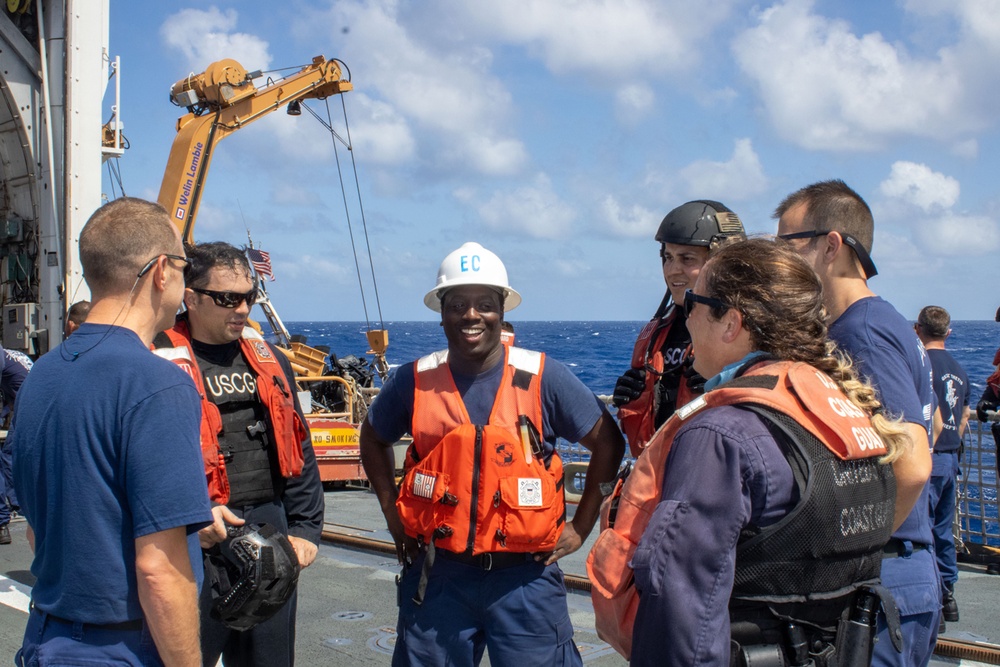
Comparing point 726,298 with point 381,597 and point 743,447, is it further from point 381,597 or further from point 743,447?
point 381,597

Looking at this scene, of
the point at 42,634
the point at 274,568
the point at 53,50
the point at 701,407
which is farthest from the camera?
the point at 53,50

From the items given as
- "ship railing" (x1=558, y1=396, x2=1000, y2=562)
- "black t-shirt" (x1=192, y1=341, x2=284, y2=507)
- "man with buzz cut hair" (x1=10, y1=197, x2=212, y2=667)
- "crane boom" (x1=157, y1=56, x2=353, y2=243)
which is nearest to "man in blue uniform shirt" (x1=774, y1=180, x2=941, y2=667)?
"man with buzz cut hair" (x1=10, y1=197, x2=212, y2=667)

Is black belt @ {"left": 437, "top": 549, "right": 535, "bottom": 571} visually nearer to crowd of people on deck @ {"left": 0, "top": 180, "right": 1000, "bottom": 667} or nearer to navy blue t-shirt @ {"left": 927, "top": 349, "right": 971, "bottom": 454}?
crowd of people on deck @ {"left": 0, "top": 180, "right": 1000, "bottom": 667}

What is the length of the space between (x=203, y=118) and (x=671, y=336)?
1161 centimetres

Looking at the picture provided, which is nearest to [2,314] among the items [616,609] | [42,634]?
[42,634]

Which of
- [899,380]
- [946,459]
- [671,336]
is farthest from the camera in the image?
[946,459]

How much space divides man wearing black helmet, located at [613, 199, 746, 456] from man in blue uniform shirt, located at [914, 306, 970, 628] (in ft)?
9.27

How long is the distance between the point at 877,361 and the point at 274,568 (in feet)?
7.32

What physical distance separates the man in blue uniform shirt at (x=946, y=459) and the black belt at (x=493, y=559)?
315cm

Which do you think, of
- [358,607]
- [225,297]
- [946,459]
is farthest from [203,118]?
[946,459]

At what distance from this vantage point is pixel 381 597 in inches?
243

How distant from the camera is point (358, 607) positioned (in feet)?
19.5

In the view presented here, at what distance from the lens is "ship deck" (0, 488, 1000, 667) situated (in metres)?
5.12

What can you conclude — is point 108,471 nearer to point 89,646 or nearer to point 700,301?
point 89,646
